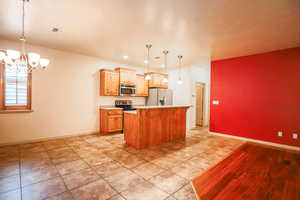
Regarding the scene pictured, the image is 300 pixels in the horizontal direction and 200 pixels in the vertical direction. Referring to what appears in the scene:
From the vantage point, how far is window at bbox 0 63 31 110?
3717 mm

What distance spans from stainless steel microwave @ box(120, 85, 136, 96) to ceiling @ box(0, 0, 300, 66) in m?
1.71

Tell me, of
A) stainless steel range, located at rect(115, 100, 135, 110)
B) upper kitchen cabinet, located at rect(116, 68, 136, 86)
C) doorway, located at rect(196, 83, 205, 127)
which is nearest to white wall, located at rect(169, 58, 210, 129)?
doorway, located at rect(196, 83, 205, 127)

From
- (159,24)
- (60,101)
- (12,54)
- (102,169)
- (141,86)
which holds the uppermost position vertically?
(159,24)

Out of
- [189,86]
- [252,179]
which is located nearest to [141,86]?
[189,86]

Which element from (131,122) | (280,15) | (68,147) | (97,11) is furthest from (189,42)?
(68,147)

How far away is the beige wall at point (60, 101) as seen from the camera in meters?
3.91

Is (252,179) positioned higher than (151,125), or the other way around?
(151,125)

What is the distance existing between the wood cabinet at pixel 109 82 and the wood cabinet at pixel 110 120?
676 mm

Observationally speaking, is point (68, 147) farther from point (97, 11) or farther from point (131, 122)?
point (97, 11)

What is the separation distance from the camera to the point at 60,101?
4.54 meters

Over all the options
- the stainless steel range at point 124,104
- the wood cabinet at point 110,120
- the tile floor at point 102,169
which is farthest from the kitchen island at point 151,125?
the stainless steel range at point 124,104

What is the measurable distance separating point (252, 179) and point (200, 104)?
204 inches

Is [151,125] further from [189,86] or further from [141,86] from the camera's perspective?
[189,86]

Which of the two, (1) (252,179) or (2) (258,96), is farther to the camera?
(2) (258,96)
